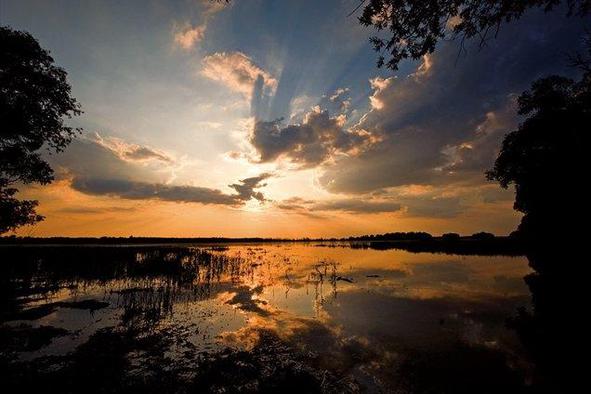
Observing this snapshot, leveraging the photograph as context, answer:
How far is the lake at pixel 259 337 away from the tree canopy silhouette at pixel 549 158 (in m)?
15.2

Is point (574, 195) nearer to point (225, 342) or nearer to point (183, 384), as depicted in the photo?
point (225, 342)

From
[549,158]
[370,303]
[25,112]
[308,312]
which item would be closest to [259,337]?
[308,312]

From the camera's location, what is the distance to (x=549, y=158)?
108 ft

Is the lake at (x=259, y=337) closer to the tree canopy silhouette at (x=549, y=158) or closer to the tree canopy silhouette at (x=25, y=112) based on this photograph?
the tree canopy silhouette at (x=25, y=112)

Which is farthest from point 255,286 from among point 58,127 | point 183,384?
point 58,127

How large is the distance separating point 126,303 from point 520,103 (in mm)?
46529

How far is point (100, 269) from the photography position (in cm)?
2833

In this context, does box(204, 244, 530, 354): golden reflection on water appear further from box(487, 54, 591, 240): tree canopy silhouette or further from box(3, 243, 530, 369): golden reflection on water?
box(487, 54, 591, 240): tree canopy silhouette

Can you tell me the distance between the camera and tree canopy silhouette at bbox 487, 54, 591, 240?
29547 mm

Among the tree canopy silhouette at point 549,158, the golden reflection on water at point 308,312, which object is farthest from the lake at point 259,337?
the tree canopy silhouette at point 549,158

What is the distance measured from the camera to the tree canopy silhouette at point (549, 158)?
1163 inches

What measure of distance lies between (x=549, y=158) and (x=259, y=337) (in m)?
37.2

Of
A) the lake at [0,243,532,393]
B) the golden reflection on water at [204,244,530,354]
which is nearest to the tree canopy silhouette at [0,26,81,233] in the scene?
the lake at [0,243,532,393]

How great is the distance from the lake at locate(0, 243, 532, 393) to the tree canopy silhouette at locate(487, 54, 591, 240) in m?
15.2
